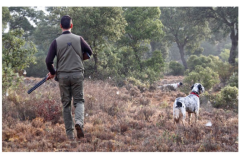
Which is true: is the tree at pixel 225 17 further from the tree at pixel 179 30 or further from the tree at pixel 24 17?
the tree at pixel 24 17

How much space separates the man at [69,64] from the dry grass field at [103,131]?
1.73 ft

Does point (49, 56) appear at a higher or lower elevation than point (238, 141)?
higher

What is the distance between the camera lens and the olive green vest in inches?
190

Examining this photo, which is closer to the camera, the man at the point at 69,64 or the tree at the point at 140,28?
the man at the point at 69,64

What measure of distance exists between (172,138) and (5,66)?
426cm

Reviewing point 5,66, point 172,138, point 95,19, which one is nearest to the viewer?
point 172,138

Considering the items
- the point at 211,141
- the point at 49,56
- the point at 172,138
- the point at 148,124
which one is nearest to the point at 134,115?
the point at 148,124

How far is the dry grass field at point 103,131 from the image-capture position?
4.72 m

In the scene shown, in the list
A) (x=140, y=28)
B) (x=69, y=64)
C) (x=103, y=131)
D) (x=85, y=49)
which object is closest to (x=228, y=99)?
(x=103, y=131)

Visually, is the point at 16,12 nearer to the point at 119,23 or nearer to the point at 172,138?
the point at 119,23

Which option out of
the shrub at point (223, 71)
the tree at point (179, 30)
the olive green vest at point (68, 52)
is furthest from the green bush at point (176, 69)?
the olive green vest at point (68, 52)

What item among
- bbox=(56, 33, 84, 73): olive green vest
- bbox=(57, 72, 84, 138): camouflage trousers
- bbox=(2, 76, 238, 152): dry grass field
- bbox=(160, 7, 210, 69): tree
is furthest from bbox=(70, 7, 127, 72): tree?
bbox=(160, 7, 210, 69): tree

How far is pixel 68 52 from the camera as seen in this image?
4.81 m

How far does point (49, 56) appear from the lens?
4.86 meters
